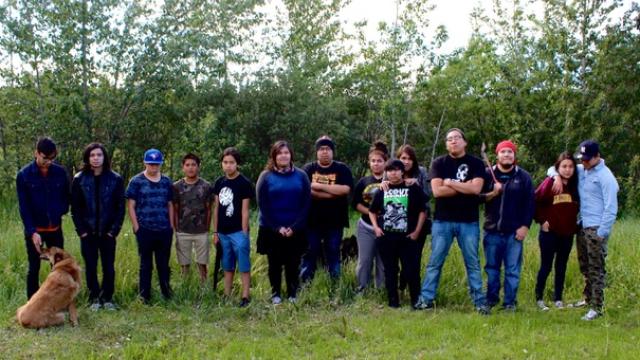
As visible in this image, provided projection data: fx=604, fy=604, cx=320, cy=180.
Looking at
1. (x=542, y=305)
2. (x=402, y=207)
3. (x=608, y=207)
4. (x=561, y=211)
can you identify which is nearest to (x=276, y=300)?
(x=402, y=207)

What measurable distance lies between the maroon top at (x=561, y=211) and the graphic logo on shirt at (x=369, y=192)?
190cm

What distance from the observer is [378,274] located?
721 centimetres

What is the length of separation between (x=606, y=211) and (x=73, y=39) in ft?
36.3

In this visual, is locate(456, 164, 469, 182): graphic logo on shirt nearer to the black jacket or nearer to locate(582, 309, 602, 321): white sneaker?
locate(582, 309, 602, 321): white sneaker

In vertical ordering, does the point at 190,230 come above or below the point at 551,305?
above

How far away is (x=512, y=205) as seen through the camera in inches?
251

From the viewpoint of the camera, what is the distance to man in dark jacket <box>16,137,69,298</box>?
6320mm

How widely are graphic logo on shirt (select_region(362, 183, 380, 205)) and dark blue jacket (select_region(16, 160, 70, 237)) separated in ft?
10.9

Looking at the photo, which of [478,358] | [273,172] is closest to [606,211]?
[478,358]

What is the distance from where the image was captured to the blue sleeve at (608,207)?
6.14 m

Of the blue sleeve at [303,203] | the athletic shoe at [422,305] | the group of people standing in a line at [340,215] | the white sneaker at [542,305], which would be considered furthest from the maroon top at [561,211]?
the blue sleeve at [303,203]

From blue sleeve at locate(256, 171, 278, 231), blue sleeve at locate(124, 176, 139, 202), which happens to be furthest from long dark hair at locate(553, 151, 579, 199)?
blue sleeve at locate(124, 176, 139, 202)

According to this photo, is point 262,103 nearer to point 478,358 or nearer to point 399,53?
point 399,53

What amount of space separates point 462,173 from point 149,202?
3402 mm
